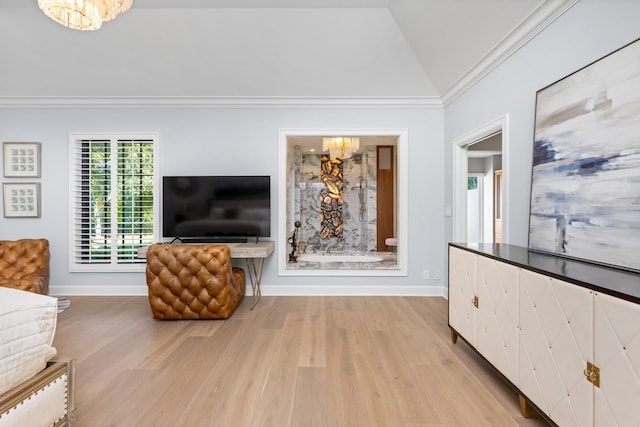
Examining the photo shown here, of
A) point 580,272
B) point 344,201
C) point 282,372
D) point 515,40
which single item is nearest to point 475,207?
point 344,201

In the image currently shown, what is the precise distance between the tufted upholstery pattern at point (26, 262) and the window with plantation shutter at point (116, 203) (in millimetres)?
422

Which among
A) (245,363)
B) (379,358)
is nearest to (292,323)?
(245,363)

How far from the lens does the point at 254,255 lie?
344 cm

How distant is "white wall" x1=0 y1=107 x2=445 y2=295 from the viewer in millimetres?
4039

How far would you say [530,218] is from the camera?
2193 mm

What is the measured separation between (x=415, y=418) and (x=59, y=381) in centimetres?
175

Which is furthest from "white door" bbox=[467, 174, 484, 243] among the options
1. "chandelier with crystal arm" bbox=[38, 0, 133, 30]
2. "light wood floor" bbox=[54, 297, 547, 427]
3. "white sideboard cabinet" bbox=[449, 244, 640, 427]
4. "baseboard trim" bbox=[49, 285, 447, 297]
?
"chandelier with crystal arm" bbox=[38, 0, 133, 30]

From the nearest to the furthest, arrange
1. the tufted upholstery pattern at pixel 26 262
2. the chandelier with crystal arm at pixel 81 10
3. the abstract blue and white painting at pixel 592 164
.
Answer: the abstract blue and white painting at pixel 592 164 < the chandelier with crystal arm at pixel 81 10 < the tufted upholstery pattern at pixel 26 262

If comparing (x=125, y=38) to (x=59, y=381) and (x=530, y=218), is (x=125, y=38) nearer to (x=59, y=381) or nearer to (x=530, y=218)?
(x=59, y=381)

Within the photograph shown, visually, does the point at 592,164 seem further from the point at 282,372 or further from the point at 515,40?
the point at 282,372

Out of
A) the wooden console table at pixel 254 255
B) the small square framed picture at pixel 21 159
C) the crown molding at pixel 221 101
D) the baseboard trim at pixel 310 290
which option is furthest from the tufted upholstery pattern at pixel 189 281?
the small square framed picture at pixel 21 159

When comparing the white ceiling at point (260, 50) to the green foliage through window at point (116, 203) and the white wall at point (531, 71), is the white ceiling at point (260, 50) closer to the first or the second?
the white wall at point (531, 71)

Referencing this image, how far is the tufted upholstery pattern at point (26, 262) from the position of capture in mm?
3393

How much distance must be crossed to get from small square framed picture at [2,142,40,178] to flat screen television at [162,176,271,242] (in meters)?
1.85
